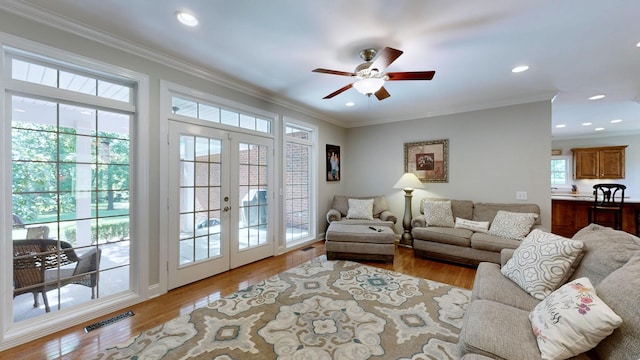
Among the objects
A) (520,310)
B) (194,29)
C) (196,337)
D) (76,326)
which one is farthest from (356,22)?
(76,326)

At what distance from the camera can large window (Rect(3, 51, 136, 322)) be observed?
2.08m

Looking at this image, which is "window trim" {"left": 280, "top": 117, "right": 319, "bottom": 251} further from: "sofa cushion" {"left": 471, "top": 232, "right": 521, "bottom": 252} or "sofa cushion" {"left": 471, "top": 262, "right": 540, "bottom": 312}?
"sofa cushion" {"left": 471, "top": 262, "right": 540, "bottom": 312}

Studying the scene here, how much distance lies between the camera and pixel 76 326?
222cm

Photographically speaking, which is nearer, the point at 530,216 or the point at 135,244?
the point at 135,244

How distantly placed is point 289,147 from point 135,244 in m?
2.72

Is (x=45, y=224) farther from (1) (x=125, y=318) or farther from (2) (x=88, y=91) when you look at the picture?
(2) (x=88, y=91)

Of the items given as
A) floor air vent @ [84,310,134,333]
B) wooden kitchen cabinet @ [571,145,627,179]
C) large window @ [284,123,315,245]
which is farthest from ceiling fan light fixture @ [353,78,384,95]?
wooden kitchen cabinet @ [571,145,627,179]

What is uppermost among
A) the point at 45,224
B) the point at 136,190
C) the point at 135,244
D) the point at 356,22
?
the point at 356,22

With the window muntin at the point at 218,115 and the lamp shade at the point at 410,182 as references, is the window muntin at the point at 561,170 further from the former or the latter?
the window muntin at the point at 218,115

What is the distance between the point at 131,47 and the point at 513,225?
5.20 meters

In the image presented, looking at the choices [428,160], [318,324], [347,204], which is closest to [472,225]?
[428,160]

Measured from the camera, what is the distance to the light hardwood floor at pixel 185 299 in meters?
1.93

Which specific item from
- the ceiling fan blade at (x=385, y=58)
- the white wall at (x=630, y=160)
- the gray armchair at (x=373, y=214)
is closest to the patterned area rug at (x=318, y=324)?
the gray armchair at (x=373, y=214)

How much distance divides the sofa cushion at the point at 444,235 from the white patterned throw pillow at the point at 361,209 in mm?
963
